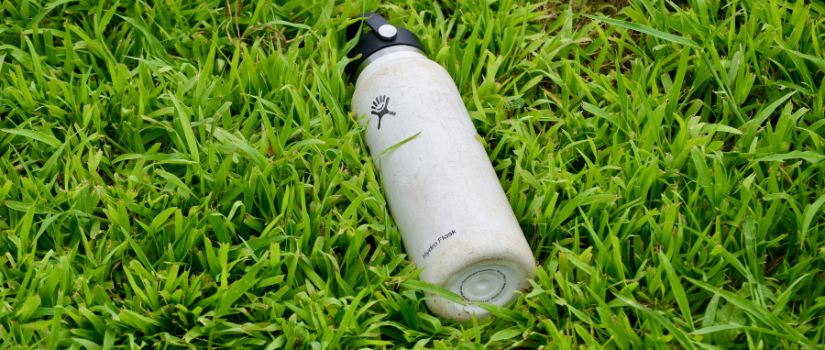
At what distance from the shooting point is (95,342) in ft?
6.33

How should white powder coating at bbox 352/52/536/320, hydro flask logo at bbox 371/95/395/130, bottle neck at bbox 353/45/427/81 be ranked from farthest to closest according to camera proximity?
bottle neck at bbox 353/45/427/81
hydro flask logo at bbox 371/95/395/130
white powder coating at bbox 352/52/536/320

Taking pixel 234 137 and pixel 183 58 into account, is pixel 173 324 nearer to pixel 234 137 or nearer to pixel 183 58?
pixel 234 137

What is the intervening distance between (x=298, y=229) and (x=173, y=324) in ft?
1.55

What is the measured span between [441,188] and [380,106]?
43 centimetres

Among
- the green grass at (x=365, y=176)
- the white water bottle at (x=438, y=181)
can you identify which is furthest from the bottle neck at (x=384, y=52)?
the green grass at (x=365, y=176)

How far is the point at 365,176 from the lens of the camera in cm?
231

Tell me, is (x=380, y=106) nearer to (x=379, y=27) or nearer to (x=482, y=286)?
(x=379, y=27)

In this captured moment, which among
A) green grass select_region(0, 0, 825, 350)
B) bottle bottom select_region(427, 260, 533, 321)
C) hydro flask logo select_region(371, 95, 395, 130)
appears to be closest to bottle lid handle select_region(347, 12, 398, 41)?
green grass select_region(0, 0, 825, 350)

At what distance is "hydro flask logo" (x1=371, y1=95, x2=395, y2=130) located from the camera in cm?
229

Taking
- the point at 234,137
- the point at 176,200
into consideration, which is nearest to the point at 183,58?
the point at 234,137

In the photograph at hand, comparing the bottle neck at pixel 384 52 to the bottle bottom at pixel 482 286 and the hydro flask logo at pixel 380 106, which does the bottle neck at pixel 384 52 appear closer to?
the hydro flask logo at pixel 380 106

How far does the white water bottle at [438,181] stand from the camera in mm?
1959

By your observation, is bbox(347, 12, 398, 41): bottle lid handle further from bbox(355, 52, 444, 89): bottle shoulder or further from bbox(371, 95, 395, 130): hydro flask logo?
bbox(371, 95, 395, 130): hydro flask logo

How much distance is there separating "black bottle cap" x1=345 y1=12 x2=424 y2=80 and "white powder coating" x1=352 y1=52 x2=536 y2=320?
7 cm
